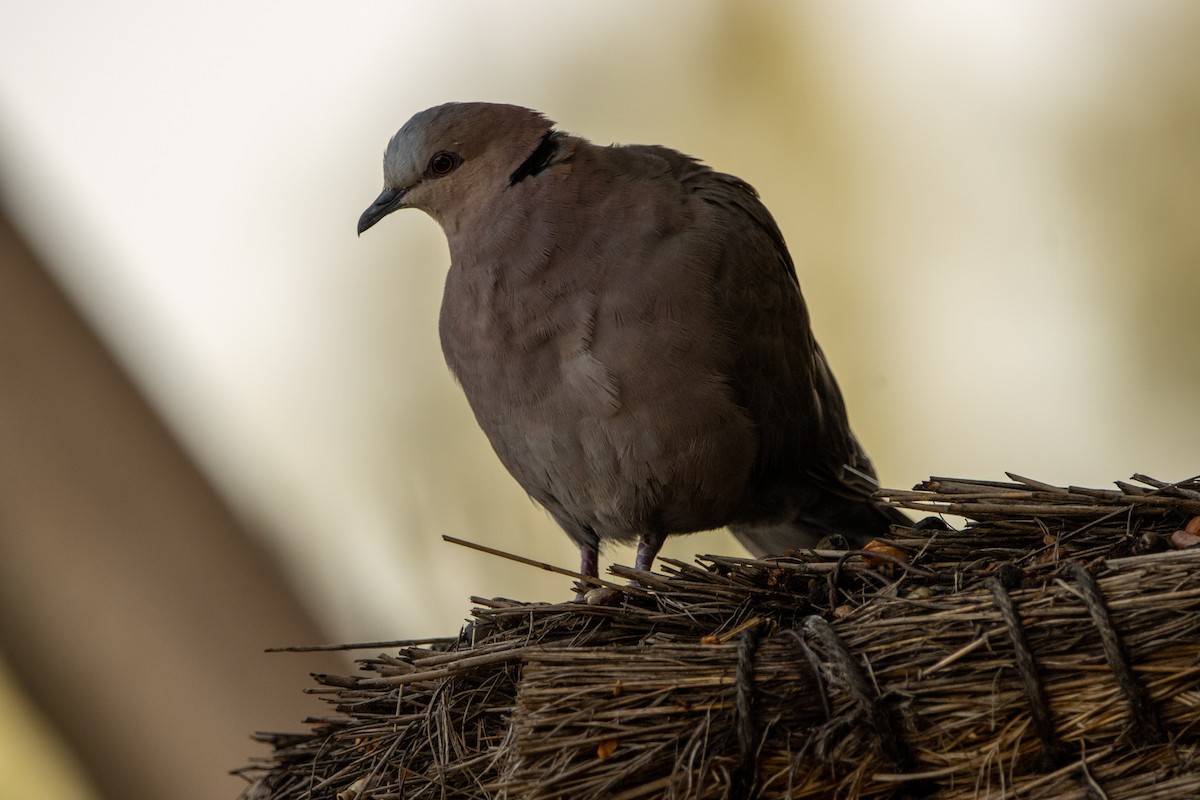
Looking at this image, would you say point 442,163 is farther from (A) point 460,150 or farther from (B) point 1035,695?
(B) point 1035,695

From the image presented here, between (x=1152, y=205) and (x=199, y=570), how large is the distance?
312cm

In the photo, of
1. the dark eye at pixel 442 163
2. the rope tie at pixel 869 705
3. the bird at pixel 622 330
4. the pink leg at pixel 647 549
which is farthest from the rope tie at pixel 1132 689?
the dark eye at pixel 442 163

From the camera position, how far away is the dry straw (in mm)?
1639

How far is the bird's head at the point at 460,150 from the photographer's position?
3.00m

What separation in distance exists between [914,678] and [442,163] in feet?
5.92

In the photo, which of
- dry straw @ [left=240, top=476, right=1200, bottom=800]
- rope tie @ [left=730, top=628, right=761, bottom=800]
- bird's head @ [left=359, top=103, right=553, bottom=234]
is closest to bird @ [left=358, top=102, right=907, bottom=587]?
bird's head @ [left=359, top=103, right=553, bottom=234]

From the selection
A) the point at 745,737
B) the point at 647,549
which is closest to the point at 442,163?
the point at 647,549

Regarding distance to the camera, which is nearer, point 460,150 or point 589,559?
point 460,150

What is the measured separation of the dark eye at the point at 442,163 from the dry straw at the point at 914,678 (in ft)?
4.42

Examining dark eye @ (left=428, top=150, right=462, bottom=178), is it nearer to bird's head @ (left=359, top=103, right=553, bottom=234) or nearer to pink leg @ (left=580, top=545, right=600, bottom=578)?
bird's head @ (left=359, top=103, right=553, bottom=234)

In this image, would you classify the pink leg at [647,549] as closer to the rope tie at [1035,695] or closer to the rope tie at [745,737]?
the rope tie at [745,737]

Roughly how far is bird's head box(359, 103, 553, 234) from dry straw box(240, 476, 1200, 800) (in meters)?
1.28

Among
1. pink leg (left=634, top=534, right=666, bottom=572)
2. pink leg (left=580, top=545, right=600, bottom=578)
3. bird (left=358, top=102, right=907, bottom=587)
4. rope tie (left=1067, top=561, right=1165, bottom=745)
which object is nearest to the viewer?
rope tie (left=1067, top=561, right=1165, bottom=745)

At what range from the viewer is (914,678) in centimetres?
171
